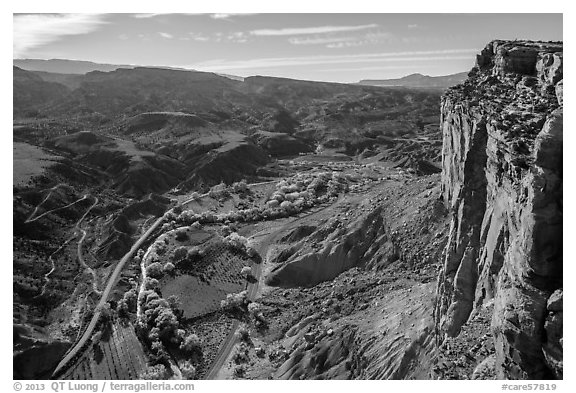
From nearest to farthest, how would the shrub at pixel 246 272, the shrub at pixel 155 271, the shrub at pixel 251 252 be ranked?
the shrub at pixel 246 272 → the shrub at pixel 155 271 → the shrub at pixel 251 252

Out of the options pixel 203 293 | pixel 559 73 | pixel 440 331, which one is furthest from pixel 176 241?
pixel 559 73

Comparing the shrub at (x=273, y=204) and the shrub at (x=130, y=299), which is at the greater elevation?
the shrub at (x=273, y=204)

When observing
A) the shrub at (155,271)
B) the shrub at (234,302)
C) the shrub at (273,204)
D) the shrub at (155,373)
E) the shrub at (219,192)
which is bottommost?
the shrub at (155,373)

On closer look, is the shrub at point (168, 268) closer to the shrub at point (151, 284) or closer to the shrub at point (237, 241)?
the shrub at point (151, 284)

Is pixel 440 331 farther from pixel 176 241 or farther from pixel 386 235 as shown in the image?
pixel 176 241

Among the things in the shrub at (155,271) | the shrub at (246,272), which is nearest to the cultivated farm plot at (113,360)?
the shrub at (155,271)

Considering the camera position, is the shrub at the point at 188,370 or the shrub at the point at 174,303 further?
the shrub at the point at 174,303

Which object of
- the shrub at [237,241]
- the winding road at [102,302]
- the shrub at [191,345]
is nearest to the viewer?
the winding road at [102,302]
